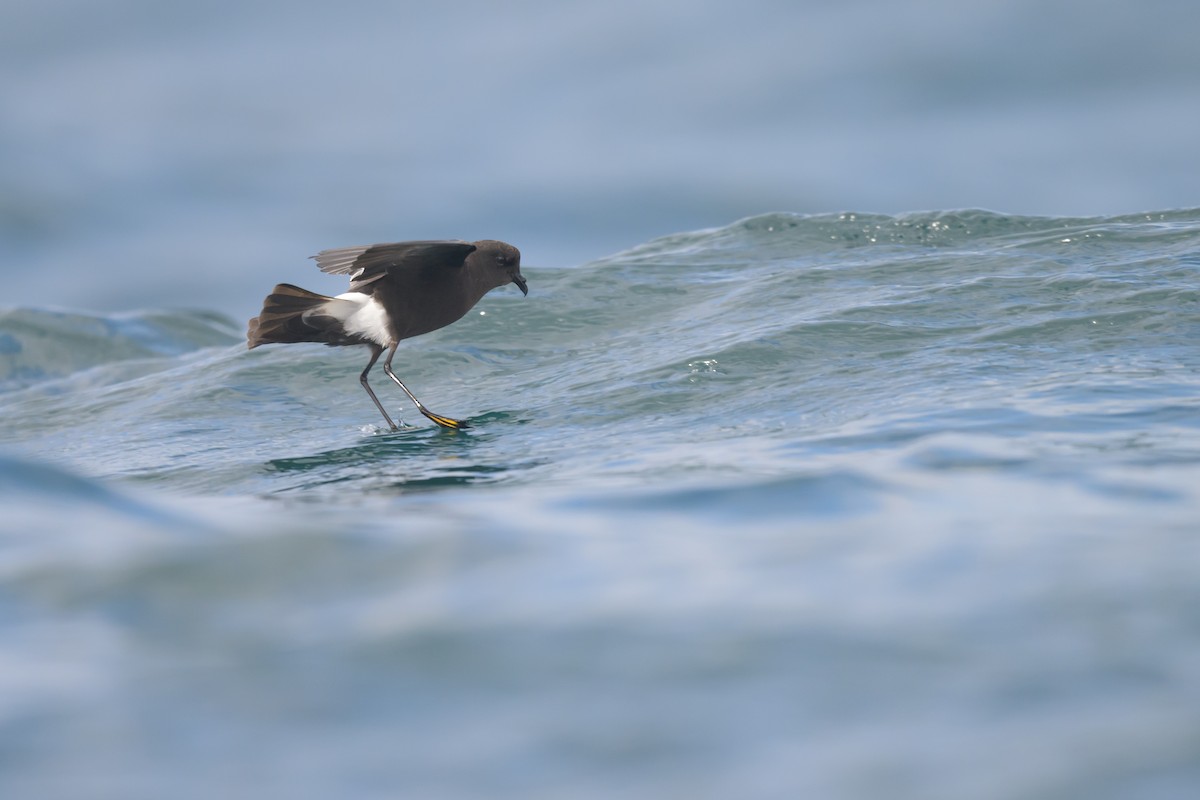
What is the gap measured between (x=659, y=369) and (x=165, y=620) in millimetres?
3801

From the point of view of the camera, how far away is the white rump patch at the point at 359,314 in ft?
23.3

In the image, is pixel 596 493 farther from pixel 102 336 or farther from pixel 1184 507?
pixel 102 336

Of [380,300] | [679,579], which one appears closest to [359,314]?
[380,300]

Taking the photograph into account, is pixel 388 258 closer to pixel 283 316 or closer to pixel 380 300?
pixel 380 300

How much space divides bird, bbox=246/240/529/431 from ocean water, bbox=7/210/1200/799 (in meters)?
0.53

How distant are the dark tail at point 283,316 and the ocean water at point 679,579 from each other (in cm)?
56

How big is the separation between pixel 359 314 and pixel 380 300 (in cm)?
14

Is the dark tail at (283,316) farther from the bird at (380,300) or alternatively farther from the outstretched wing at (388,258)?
the outstretched wing at (388,258)

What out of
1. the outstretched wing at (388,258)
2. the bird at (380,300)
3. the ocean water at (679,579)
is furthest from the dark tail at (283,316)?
the ocean water at (679,579)

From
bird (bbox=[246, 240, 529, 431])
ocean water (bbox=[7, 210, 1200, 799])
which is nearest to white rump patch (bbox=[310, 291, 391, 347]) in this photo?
bird (bbox=[246, 240, 529, 431])

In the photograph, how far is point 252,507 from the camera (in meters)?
5.11

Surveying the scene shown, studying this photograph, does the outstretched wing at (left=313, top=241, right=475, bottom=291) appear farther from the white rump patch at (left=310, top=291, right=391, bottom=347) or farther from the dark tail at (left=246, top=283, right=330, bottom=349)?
the dark tail at (left=246, top=283, right=330, bottom=349)

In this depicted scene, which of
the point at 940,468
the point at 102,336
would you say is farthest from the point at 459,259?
the point at 102,336

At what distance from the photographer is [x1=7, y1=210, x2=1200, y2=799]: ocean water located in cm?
290
